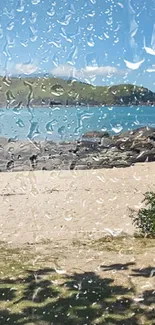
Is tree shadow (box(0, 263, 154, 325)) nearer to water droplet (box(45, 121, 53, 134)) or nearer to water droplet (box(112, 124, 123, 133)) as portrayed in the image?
water droplet (box(45, 121, 53, 134))

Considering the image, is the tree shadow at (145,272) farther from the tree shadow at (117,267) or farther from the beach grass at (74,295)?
the tree shadow at (117,267)

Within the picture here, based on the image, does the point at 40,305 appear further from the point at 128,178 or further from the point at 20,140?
the point at 20,140

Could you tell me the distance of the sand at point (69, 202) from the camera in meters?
12.8

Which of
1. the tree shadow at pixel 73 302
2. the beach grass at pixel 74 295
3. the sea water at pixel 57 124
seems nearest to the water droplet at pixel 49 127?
the sea water at pixel 57 124

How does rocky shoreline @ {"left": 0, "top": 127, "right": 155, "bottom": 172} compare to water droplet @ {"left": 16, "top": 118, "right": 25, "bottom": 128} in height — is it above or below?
below

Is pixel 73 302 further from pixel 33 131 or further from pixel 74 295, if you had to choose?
pixel 33 131

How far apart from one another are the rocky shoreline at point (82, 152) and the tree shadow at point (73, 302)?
66.2ft

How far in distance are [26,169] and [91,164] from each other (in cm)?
393

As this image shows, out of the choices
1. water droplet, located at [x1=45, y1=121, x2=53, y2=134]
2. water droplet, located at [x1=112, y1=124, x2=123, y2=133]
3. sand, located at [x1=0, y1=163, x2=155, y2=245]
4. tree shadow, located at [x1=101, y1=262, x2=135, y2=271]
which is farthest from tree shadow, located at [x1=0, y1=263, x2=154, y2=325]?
water droplet, located at [x1=112, y1=124, x2=123, y2=133]

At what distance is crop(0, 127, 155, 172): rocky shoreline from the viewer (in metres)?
28.1

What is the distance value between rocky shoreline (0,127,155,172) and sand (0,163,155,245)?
6.33ft

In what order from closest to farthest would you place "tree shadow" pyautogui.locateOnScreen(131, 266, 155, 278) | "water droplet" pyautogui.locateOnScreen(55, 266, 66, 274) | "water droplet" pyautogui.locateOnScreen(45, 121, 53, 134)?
"tree shadow" pyautogui.locateOnScreen(131, 266, 155, 278)
"water droplet" pyautogui.locateOnScreen(55, 266, 66, 274)
"water droplet" pyautogui.locateOnScreen(45, 121, 53, 134)

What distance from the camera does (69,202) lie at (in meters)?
17.4

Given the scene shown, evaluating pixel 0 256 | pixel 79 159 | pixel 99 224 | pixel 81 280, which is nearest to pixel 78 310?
pixel 81 280
